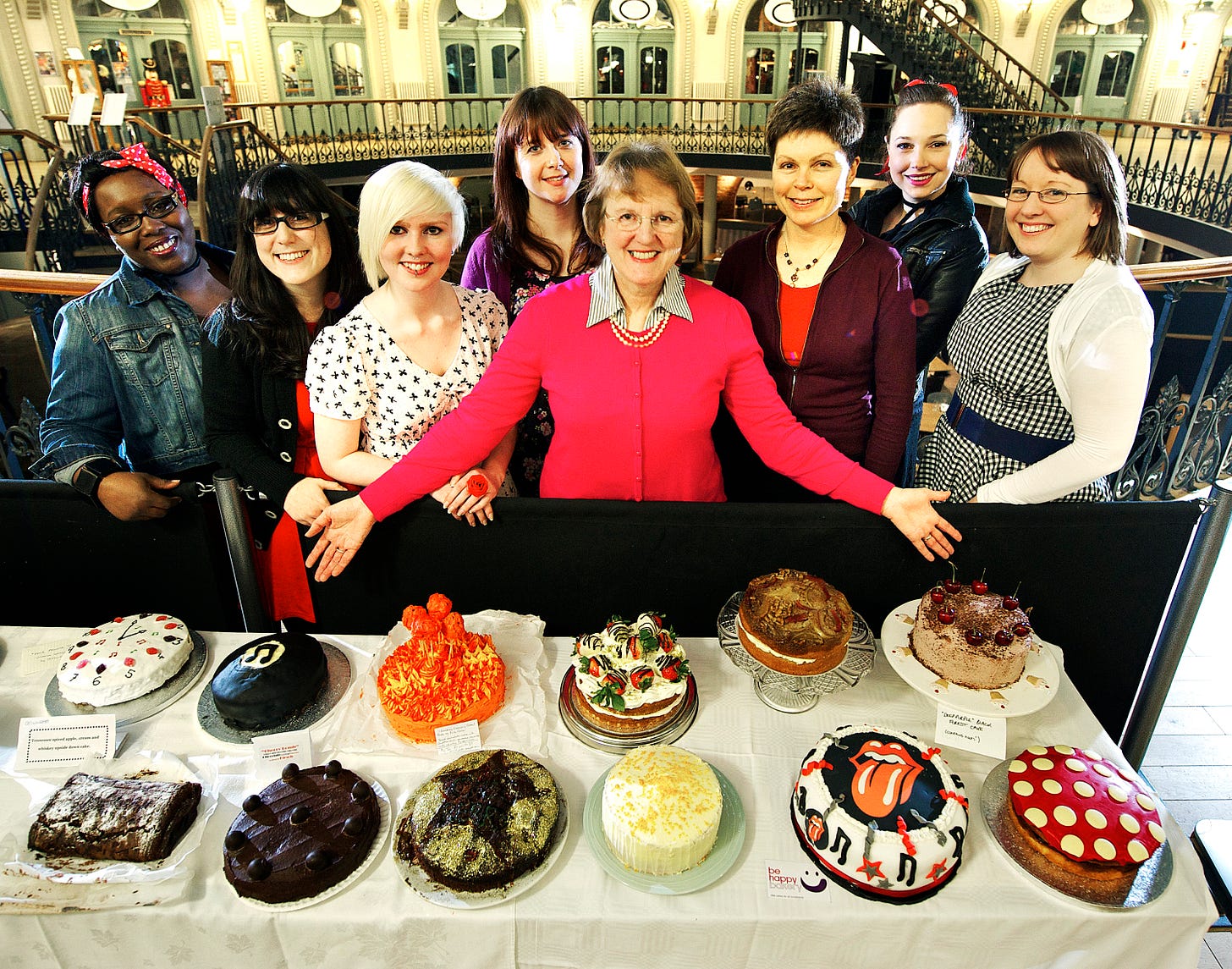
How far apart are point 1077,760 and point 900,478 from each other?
39.6 inches

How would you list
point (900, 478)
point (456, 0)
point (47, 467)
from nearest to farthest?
point (47, 467) → point (900, 478) → point (456, 0)

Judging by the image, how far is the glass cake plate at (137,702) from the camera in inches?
60.6

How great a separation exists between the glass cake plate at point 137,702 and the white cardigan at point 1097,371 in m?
1.93

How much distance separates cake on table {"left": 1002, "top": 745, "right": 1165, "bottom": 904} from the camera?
1221mm

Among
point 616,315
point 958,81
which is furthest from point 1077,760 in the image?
point 958,81

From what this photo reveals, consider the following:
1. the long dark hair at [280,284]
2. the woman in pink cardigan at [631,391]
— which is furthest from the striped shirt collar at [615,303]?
the long dark hair at [280,284]

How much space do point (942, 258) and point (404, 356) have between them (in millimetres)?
1564

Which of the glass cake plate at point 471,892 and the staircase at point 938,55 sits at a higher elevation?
the staircase at point 938,55

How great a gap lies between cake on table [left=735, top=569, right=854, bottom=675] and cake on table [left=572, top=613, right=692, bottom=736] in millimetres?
164

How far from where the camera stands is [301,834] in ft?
4.19

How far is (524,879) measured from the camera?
1.23 metres

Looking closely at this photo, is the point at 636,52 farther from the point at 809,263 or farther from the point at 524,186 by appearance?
the point at 809,263

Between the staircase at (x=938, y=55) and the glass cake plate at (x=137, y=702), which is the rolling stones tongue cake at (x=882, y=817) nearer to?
the glass cake plate at (x=137, y=702)

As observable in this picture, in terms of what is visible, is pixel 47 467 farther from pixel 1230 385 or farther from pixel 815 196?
pixel 1230 385
